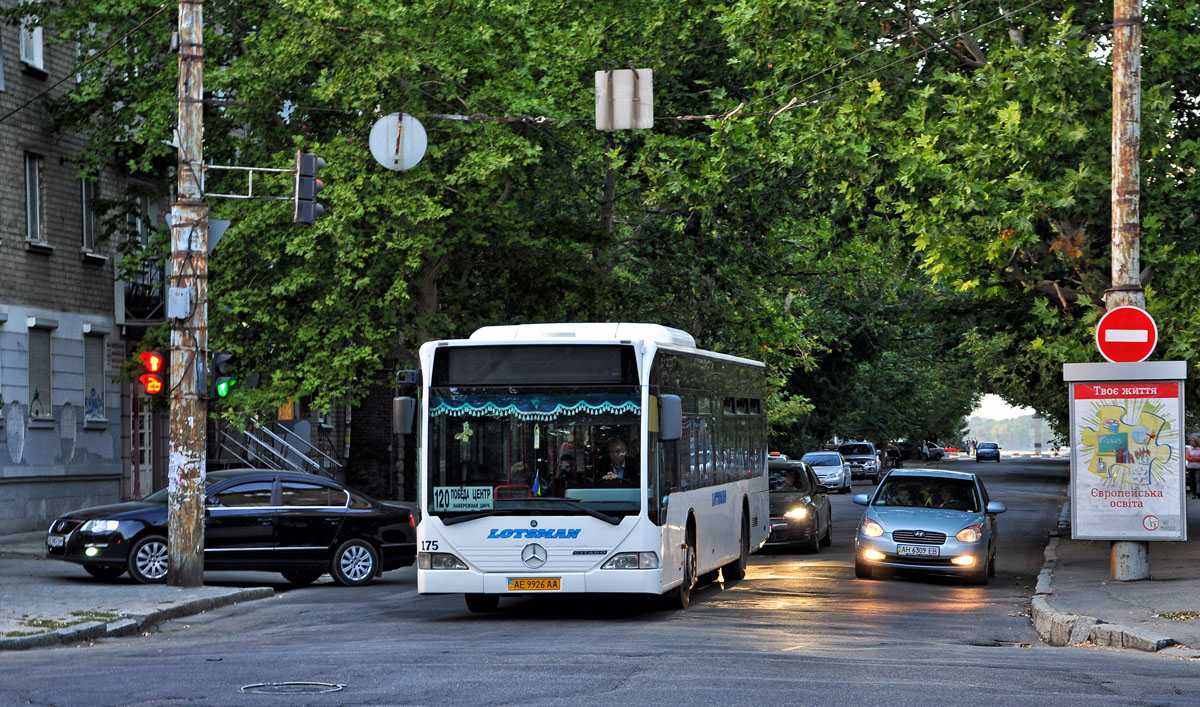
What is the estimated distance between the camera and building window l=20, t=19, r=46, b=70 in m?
30.1

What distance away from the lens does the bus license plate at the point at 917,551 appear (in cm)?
2097

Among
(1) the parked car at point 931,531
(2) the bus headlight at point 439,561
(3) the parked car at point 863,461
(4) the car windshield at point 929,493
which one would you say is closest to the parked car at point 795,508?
(4) the car windshield at point 929,493

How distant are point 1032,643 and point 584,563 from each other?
13.3 ft

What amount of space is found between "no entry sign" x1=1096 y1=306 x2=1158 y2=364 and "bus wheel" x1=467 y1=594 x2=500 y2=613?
697 centimetres

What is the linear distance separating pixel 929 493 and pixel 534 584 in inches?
334

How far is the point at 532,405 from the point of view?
51.2 ft

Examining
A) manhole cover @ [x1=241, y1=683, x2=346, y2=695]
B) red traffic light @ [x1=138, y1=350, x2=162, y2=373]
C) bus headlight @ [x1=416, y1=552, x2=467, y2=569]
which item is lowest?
manhole cover @ [x1=241, y1=683, x2=346, y2=695]

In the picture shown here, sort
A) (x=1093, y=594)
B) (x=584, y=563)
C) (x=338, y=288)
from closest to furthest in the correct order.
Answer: (x=584, y=563) < (x=1093, y=594) < (x=338, y=288)

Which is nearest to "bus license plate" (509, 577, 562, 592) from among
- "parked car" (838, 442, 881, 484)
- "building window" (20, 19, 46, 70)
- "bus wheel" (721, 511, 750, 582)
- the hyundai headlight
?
"bus wheel" (721, 511, 750, 582)

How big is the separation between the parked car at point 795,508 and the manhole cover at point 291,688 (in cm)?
1677

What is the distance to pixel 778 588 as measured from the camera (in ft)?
65.2

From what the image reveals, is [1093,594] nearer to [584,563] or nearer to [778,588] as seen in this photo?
[778,588]

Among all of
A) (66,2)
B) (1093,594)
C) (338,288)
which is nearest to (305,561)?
(338,288)

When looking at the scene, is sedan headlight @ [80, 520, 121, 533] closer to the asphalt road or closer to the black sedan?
the black sedan
